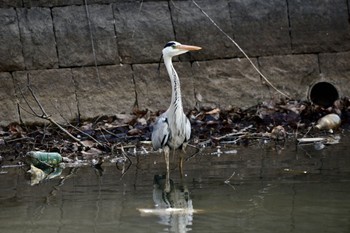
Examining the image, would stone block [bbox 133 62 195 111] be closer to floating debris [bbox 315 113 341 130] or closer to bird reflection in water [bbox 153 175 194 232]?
floating debris [bbox 315 113 341 130]

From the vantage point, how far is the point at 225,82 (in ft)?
36.4

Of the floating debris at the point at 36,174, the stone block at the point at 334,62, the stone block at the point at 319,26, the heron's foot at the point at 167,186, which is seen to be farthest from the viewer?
the stone block at the point at 334,62

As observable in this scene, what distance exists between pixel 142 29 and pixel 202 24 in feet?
2.48

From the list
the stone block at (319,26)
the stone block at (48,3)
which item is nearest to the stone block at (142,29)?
the stone block at (48,3)

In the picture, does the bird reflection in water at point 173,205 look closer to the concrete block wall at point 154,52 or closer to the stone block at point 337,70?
the concrete block wall at point 154,52

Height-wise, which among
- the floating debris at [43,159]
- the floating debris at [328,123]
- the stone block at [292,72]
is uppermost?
the stone block at [292,72]

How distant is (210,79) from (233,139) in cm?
161

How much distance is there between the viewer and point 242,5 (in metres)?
10.9

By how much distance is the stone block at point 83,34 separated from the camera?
10703 millimetres

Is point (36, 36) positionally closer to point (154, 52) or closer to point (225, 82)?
point (154, 52)

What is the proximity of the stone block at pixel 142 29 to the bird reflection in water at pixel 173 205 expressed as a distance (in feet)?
10.9

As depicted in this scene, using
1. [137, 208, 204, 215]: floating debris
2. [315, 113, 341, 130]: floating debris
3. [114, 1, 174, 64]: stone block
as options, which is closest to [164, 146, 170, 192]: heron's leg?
[137, 208, 204, 215]: floating debris

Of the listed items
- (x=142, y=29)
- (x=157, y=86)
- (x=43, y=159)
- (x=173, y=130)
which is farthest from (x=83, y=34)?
(x=173, y=130)

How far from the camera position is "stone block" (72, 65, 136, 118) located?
10836 mm
